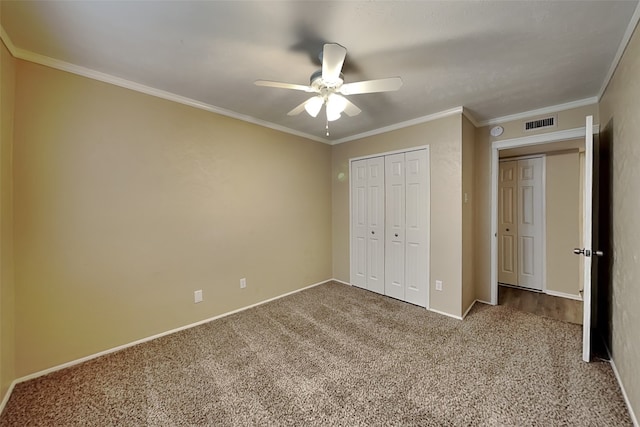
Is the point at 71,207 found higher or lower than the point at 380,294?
higher

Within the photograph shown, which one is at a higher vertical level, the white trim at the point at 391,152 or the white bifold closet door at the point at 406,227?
the white trim at the point at 391,152

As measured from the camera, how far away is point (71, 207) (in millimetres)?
1960

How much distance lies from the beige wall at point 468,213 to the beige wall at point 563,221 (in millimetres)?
1318

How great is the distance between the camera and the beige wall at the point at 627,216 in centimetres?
148

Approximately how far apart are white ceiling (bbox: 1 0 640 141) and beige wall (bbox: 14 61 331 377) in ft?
1.13

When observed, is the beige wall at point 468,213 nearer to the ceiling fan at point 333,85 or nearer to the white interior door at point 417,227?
the white interior door at point 417,227

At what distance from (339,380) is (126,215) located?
86.1 inches

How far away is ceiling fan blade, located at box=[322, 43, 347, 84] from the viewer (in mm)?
1406

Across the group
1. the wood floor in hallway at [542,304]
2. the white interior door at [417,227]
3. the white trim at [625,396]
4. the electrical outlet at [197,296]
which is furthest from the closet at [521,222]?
the electrical outlet at [197,296]

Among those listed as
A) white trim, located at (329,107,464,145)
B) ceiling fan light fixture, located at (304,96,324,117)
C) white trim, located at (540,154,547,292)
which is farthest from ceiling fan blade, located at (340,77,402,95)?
white trim, located at (540,154,547,292)

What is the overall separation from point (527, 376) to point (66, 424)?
2990 mm

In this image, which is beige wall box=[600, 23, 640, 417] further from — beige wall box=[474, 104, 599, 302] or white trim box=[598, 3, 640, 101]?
beige wall box=[474, 104, 599, 302]

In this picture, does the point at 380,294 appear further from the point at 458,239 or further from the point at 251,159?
the point at 251,159

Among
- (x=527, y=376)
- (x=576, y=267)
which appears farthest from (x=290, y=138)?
(x=576, y=267)
